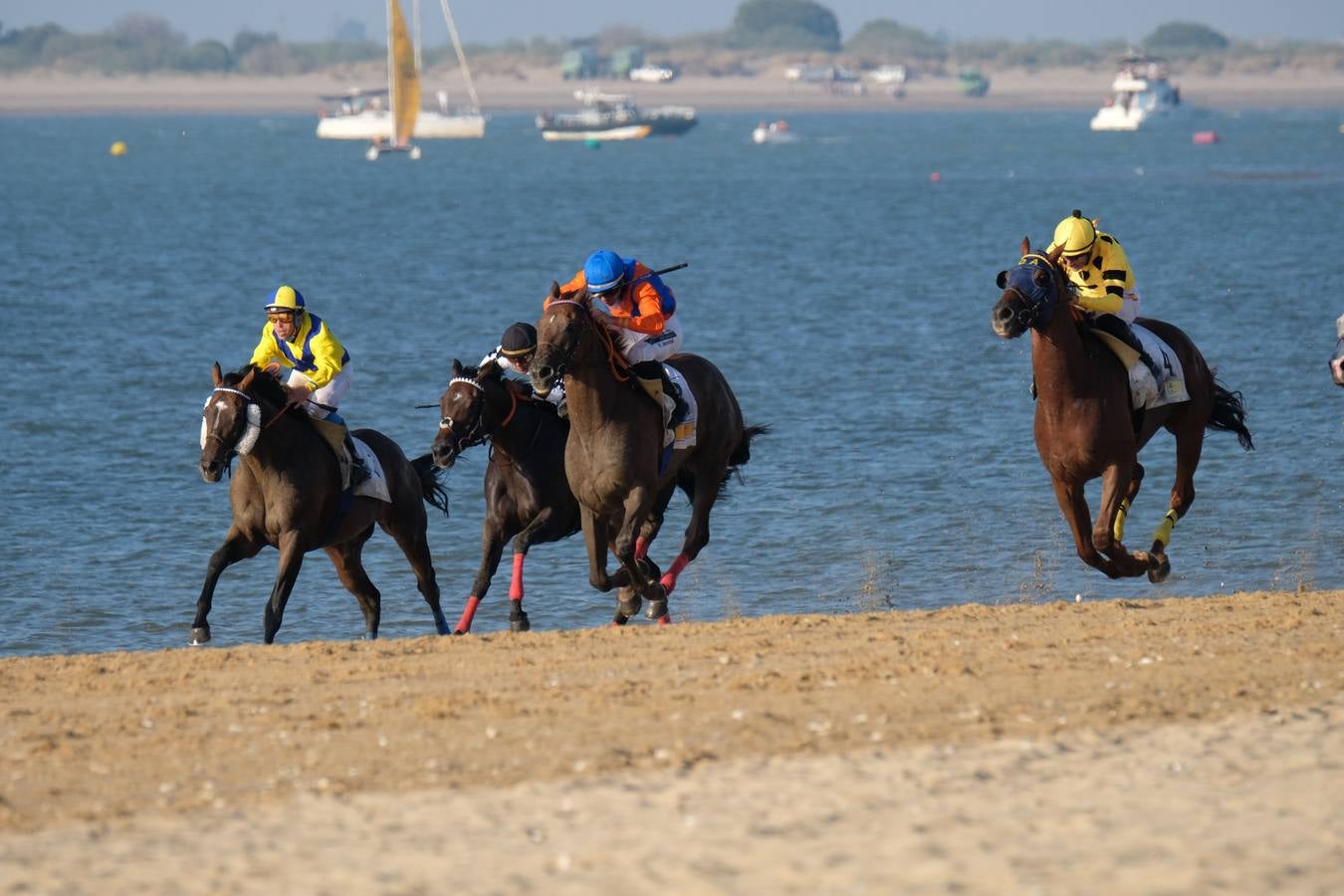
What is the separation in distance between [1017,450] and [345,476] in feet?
39.2

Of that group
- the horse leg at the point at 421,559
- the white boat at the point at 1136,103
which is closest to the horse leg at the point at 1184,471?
the horse leg at the point at 421,559

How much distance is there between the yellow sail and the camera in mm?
96625

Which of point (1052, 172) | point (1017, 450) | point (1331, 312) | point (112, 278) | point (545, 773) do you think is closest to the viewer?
point (545, 773)

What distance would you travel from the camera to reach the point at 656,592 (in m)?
13.3

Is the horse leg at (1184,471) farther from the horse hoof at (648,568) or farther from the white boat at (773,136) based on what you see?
the white boat at (773,136)

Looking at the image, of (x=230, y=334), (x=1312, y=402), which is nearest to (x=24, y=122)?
(x=230, y=334)

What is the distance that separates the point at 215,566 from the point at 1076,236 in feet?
19.0

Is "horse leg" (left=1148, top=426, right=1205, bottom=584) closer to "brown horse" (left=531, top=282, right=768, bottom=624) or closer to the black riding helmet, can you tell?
"brown horse" (left=531, top=282, right=768, bottom=624)

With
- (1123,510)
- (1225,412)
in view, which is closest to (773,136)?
(1225,412)

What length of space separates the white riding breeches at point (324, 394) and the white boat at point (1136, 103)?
139 meters

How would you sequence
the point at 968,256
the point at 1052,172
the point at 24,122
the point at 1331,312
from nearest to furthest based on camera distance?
1. the point at 1331,312
2. the point at 968,256
3. the point at 1052,172
4. the point at 24,122

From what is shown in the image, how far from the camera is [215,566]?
43.4 ft

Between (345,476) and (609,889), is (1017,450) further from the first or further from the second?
(609,889)

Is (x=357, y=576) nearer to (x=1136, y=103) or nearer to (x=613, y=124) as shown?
(x=613, y=124)
